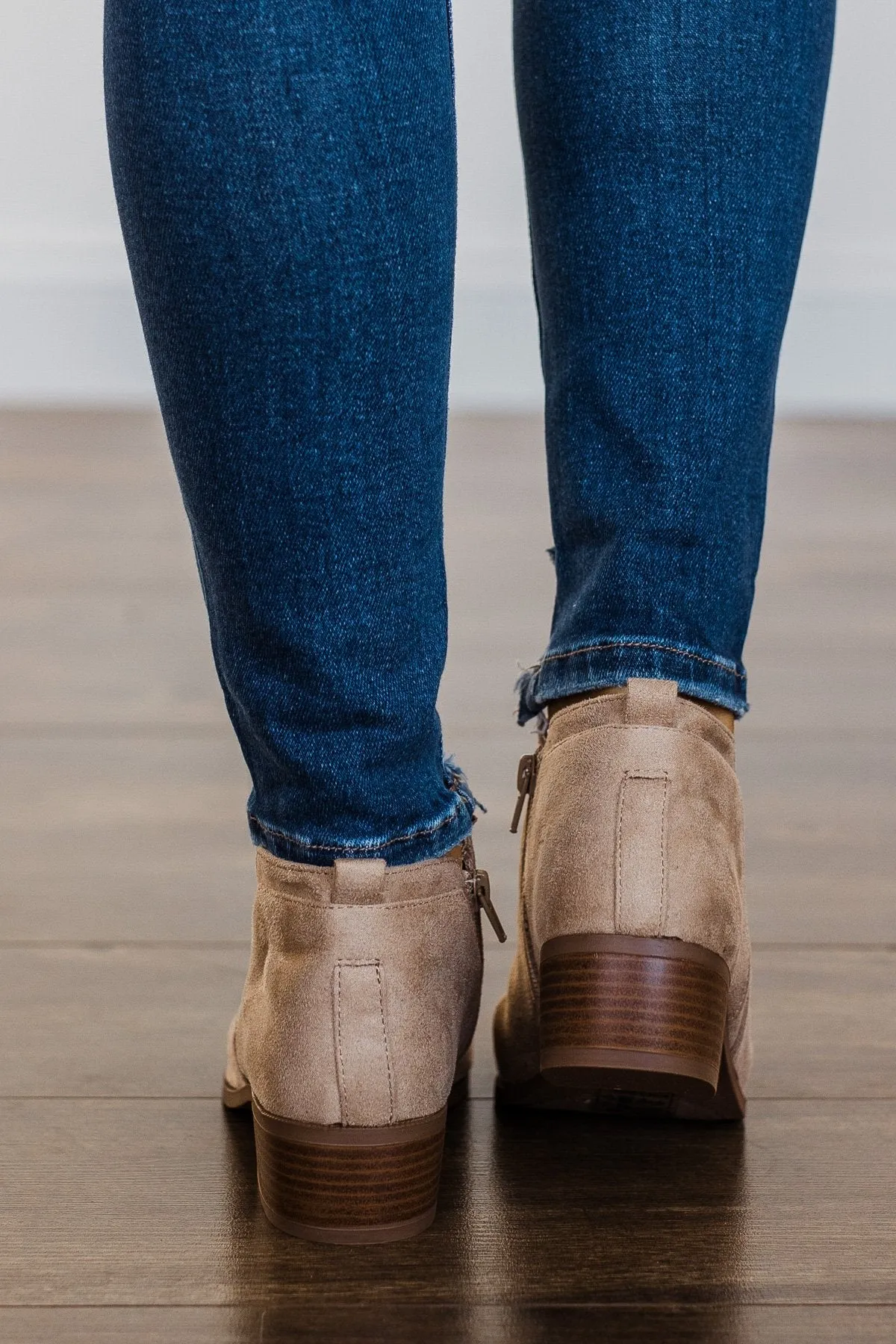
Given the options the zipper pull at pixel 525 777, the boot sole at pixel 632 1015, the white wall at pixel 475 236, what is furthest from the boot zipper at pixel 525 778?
the white wall at pixel 475 236

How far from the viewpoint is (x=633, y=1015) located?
1.80 feet

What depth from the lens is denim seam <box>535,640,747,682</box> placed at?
1.99 feet

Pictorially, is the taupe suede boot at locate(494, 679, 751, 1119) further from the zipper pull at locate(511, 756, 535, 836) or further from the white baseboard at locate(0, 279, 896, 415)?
the white baseboard at locate(0, 279, 896, 415)

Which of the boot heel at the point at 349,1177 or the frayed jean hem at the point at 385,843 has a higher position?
the frayed jean hem at the point at 385,843

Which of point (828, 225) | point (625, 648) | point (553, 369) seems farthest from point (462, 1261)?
point (828, 225)

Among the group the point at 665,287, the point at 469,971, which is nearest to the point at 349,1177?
the point at 469,971

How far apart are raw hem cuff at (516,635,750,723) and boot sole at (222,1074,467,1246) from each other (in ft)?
0.63

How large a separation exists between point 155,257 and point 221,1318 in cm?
38

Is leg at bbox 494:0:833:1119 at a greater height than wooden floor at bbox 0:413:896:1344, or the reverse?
leg at bbox 494:0:833:1119

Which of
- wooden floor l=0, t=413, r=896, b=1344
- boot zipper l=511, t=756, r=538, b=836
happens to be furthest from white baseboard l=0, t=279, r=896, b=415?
boot zipper l=511, t=756, r=538, b=836

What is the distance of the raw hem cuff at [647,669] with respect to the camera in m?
0.60

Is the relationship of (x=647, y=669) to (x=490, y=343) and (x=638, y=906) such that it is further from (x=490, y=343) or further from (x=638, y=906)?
(x=490, y=343)

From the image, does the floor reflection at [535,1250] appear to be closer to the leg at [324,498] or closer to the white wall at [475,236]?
the leg at [324,498]

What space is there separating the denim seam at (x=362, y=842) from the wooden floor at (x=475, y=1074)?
16cm
